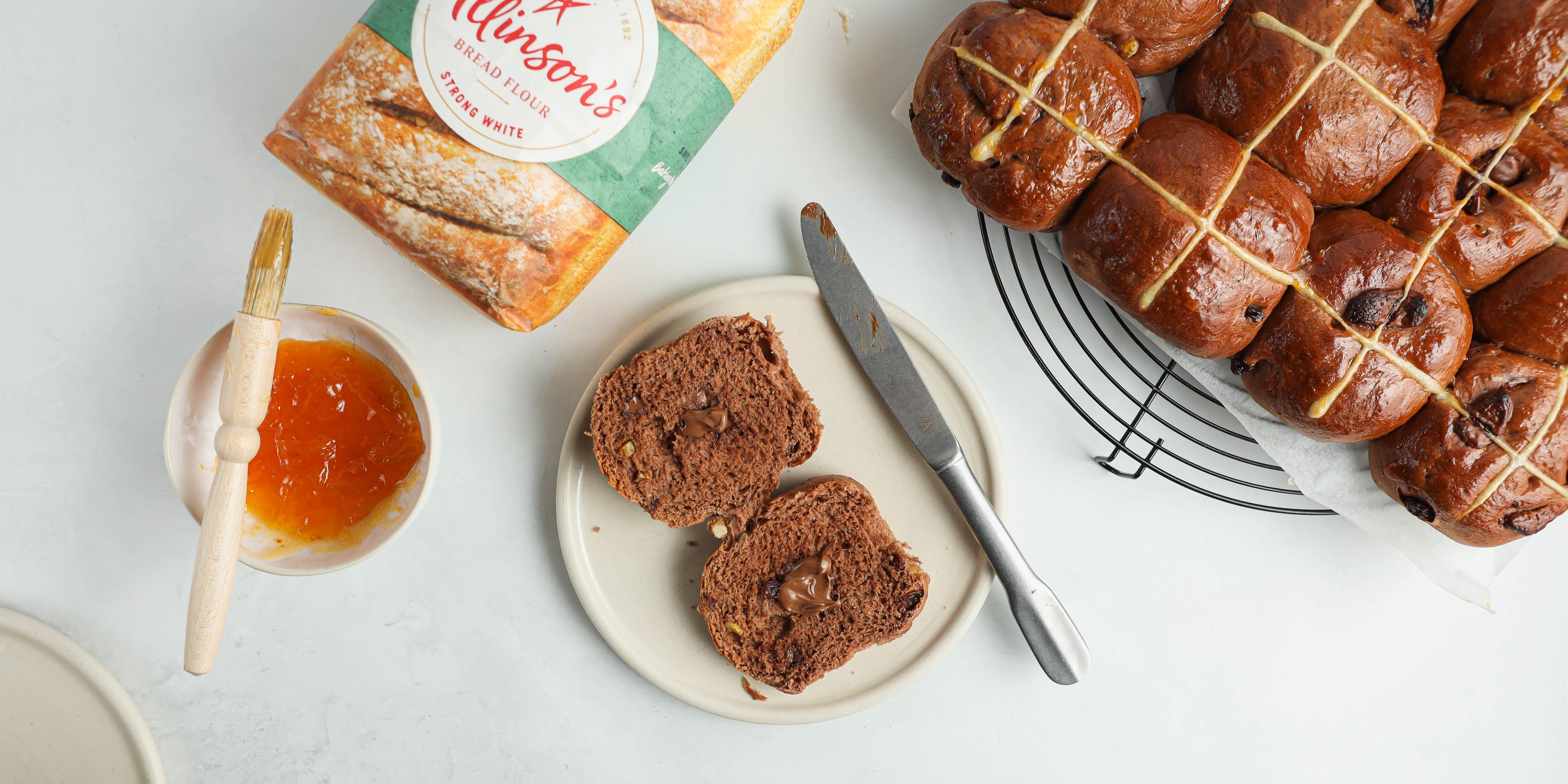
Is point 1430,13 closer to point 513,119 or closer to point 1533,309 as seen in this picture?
point 1533,309

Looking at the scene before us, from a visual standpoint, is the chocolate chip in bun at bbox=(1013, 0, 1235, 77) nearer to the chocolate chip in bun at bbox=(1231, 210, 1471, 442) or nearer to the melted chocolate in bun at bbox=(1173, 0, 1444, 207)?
the melted chocolate in bun at bbox=(1173, 0, 1444, 207)

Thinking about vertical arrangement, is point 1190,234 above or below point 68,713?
above

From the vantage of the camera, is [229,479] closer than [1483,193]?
Yes

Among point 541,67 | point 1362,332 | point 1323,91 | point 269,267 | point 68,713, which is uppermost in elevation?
point 1323,91

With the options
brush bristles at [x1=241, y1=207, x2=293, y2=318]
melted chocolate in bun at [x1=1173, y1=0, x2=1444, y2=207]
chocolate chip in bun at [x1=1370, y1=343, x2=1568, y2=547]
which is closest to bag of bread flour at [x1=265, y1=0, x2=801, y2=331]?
brush bristles at [x1=241, y1=207, x2=293, y2=318]

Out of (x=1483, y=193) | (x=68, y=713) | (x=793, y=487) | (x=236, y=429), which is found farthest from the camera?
(x=793, y=487)

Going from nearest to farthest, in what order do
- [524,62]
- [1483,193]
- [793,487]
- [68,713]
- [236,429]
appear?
1. [524,62]
2. [236,429]
3. [1483,193]
4. [68,713]
5. [793,487]

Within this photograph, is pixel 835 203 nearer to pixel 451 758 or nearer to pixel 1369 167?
pixel 1369 167

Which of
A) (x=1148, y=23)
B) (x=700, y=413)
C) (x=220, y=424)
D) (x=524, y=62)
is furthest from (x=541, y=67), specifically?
(x=1148, y=23)
